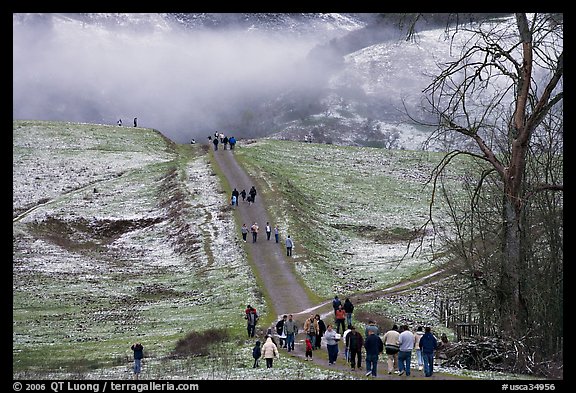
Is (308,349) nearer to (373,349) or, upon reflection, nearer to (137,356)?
(373,349)

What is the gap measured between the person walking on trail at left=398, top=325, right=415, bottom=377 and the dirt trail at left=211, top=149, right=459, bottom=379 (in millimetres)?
336

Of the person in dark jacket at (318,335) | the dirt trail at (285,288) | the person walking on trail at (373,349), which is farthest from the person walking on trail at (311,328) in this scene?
the person walking on trail at (373,349)

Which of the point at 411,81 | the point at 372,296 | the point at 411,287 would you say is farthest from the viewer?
the point at 411,81

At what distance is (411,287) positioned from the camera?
48250 mm

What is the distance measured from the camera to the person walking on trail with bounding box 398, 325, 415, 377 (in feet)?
78.5

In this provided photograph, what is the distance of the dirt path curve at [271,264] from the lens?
138 feet

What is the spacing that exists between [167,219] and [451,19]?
50.5 meters

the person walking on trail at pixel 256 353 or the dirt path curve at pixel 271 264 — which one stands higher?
the dirt path curve at pixel 271 264

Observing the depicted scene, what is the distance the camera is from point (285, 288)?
149 ft

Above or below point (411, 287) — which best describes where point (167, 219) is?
above

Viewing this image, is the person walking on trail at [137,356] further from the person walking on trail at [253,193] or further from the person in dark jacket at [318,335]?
the person walking on trail at [253,193]

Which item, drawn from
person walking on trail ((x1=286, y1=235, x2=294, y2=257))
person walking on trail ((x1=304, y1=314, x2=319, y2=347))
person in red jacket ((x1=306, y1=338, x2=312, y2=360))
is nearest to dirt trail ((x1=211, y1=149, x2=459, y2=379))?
person in red jacket ((x1=306, y1=338, x2=312, y2=360))
